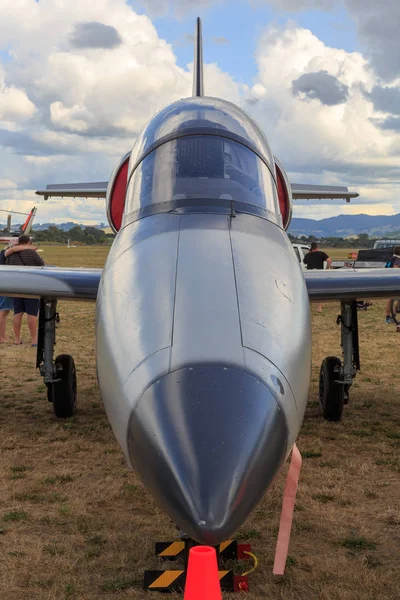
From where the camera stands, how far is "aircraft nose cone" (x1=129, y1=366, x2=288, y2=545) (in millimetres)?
2748

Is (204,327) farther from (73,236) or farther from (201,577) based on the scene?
(73,236)

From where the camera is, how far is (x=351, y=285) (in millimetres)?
6648

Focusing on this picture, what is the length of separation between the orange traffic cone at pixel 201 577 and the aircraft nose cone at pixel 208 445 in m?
0.20

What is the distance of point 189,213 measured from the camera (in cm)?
461

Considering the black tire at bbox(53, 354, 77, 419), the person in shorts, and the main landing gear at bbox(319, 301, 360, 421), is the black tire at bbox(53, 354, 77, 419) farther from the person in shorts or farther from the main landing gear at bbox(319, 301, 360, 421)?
the person in shorts

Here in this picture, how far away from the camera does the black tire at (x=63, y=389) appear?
25.6 feet

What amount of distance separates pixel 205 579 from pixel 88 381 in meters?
7.48

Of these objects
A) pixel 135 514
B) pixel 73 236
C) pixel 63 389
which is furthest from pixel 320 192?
pixel 73 236

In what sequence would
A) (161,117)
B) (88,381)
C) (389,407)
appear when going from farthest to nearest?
(88,381)
(389,407)
(161,117)

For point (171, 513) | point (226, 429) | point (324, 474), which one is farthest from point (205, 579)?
point (324, 474)

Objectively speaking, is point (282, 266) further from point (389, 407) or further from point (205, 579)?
point (389, 407)

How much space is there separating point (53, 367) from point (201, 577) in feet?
16.2

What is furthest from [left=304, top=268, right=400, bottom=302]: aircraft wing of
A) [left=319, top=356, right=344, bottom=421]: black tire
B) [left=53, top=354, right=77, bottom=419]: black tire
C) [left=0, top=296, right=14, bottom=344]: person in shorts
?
[left=0, top=296, right=14, bottom=344]: person in shorts

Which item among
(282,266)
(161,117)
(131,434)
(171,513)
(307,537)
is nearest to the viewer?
(171,513)
